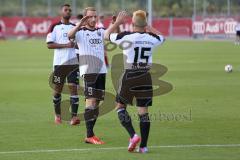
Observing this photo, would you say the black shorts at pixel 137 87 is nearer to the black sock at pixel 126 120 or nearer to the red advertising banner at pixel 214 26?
the black sock at pixel 126 120

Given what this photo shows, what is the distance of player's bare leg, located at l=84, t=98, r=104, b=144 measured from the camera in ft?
42.1

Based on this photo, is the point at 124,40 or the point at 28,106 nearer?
the point at 124,40

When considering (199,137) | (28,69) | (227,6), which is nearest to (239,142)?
(199,137)

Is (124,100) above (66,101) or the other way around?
above

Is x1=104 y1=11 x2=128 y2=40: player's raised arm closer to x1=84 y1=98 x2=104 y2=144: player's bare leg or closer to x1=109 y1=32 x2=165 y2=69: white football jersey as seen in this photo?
x1=109 y1=32 x2=165 y2=69: white football jersey

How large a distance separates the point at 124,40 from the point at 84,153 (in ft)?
6.28

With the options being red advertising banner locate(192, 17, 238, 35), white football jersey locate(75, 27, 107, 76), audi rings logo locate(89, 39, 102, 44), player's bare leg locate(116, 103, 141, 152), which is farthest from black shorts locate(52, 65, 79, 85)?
red advertising banner locate(192, 17, 238, 35)

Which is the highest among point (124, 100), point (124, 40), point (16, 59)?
point (124, 40)

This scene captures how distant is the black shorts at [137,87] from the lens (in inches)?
467

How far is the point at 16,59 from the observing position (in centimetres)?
3847

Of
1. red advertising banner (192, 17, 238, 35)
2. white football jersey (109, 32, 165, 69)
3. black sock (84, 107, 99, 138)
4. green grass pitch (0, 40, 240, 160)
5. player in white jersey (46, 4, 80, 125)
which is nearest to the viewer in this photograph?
white football jersey (109, 32, 165, 69)

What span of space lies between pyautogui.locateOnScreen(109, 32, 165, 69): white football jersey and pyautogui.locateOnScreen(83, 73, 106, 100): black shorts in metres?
1.43

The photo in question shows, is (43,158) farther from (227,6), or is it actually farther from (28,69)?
(227,6)

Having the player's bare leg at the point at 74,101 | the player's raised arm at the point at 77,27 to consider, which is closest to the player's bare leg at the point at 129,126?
the player's raised arm at the point at 77,27
